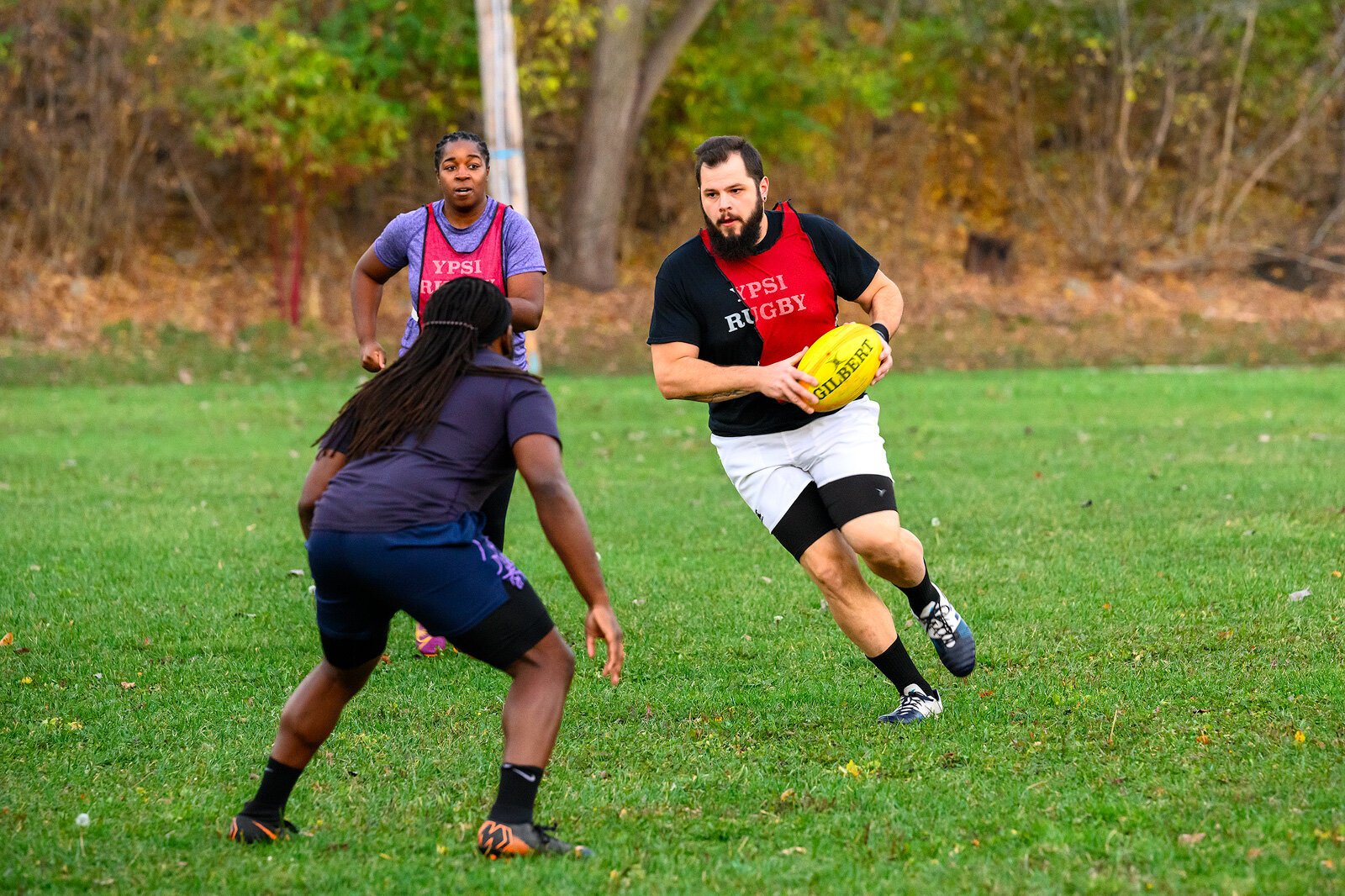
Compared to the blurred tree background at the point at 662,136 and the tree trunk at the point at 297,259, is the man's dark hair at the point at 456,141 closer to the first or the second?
the blurred tree background at the point at 662,136

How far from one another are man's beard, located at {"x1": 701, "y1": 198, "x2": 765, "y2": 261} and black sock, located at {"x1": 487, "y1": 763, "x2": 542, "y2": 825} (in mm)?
2381

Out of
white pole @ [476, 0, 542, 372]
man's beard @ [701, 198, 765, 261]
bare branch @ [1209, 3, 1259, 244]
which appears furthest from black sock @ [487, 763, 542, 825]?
bare branch @ [1209, 3, 1259, 244]

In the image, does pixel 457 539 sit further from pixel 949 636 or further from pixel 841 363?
pixel 949 636

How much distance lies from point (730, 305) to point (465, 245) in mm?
1606

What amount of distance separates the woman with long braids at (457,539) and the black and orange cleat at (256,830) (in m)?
0.22

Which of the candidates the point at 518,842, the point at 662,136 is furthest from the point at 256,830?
the point at 662,136

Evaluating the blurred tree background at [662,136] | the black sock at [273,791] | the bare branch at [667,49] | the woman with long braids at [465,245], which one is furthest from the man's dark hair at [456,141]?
the bare branch at [667,49]

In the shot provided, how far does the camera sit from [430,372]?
4.25m

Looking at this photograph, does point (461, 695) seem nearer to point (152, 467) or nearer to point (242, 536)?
point (242, 536)

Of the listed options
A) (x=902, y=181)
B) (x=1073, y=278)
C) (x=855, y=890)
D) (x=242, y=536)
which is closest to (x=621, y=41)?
(x=902, y=181)

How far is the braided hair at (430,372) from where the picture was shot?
166 inches

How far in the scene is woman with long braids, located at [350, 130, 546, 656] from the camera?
6816 mm

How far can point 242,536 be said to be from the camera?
10.1 meters

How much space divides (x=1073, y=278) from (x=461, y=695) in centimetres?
2395
